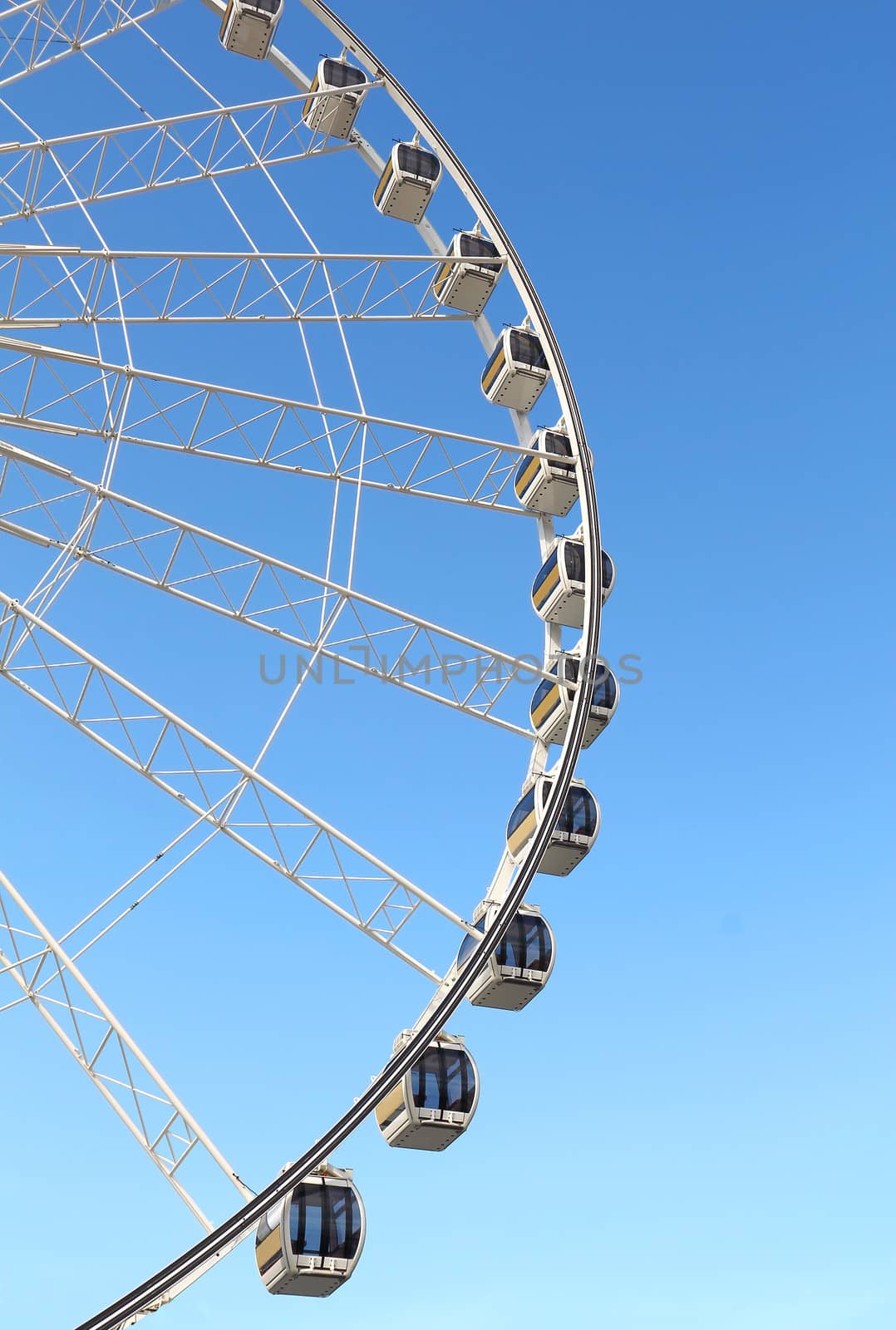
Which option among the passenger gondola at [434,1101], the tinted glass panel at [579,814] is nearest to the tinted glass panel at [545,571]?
the tinted glass panel at [579,814]

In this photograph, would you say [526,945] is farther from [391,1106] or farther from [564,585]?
[564,585]

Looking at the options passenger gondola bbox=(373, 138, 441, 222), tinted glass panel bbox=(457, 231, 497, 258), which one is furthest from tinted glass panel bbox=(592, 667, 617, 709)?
passenger gondola bbox=(373, 138, 441, 222)

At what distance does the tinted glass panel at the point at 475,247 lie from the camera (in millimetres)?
23531

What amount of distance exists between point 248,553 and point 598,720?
22.5ft

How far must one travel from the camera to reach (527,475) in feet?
72.4

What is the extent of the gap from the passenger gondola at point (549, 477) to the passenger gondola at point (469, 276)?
291 cm

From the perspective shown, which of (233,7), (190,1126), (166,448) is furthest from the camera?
(233,7)

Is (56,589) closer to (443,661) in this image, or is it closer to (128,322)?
(128,322)

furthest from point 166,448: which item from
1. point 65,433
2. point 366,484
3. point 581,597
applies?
point 581,597

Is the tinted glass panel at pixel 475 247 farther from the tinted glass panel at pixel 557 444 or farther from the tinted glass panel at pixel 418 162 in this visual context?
the tinted glass panel at pixel 557 444

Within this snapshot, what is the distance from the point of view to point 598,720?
21422mm

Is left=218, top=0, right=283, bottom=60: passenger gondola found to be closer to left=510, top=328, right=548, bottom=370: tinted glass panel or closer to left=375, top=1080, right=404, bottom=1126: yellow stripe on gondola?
left=510, top=328, right=548, bottom=370: tinted glass panel

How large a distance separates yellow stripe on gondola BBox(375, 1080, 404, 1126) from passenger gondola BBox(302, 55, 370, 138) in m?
15.8

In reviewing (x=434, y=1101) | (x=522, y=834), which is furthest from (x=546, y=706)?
(x=434, y=1101)
